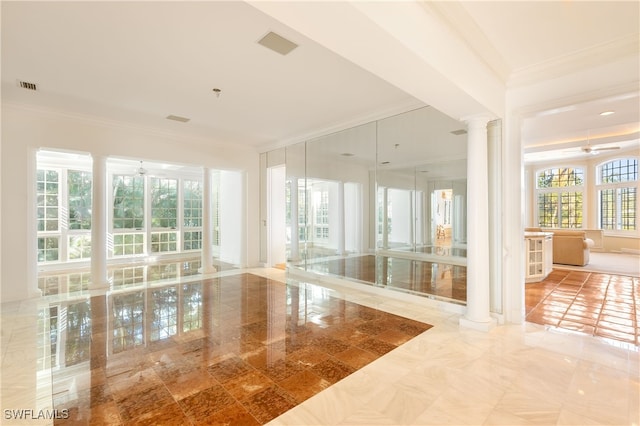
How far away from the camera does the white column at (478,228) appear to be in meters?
3.36

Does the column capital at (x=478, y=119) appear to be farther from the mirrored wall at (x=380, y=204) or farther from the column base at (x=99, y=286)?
the column base at (x=99, y=286)

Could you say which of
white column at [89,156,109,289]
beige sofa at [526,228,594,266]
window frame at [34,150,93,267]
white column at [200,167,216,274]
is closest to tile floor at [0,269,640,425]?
white column at [89,156,109,289]

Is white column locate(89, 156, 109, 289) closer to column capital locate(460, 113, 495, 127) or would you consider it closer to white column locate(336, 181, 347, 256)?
white column locate(336, 181, 347, 256)

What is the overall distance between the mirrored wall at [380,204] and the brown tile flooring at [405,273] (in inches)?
0.7

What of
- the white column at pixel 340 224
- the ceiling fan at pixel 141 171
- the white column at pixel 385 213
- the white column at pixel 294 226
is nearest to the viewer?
the white column at pixel 385 213

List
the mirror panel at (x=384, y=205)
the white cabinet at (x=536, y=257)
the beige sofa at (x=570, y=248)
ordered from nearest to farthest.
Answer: the mirror panel at (x=384, y=205)
the white cabinet at (x=536, y=257)
the beige sofa at (x=570, y=248)

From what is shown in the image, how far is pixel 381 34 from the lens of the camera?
1.82 m

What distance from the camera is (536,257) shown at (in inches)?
224

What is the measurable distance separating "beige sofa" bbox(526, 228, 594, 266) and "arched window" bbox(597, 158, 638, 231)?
3.85 m

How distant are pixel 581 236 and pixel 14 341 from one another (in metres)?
10.1

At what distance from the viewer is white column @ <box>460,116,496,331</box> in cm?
336

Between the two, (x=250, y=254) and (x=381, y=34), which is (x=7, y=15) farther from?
(x=250, y=254)

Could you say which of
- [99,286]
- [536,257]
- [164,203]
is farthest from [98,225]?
[536,257]

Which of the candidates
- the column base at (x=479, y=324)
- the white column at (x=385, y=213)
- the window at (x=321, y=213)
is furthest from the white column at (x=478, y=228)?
the window at (x=321, y=213)
